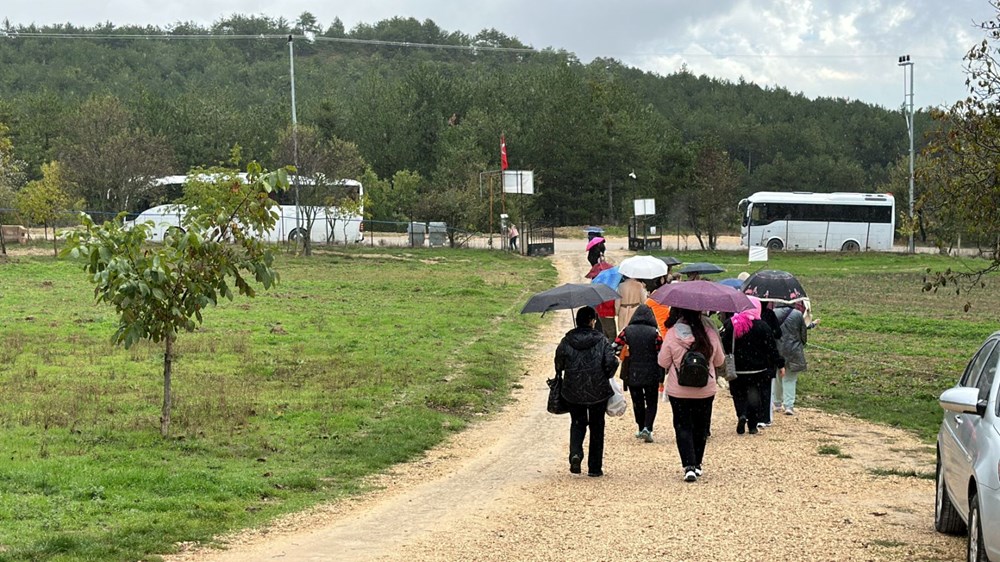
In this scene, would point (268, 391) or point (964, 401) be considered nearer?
point (964, 401)

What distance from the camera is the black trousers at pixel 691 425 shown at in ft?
37.1

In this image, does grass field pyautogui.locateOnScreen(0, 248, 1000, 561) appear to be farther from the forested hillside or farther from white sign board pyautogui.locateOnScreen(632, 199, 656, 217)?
the forested hillside

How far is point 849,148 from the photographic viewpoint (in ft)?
445

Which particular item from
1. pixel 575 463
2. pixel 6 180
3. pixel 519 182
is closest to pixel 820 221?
pixel 519 182

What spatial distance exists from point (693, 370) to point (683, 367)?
0.10 meters

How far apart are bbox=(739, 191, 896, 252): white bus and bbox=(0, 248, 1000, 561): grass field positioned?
3140cm

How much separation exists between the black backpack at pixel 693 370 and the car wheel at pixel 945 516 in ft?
8.43

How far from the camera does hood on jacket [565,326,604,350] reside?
1146 cm

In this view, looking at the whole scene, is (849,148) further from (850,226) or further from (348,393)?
(348,393)

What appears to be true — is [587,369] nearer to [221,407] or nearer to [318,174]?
[221,407]

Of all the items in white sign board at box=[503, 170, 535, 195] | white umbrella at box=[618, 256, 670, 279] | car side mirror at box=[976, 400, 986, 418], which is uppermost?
white sign board at box=[503, 170, 535, 195]

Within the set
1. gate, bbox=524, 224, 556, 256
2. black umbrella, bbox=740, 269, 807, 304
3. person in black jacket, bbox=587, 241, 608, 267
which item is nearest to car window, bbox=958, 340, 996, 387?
black umbrella, bbox=740, 269, 807, 304

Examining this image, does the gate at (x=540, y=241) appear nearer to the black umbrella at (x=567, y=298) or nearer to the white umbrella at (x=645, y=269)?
the white umbrella at (x=645, y=269)

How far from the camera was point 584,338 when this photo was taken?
37.6 ft
